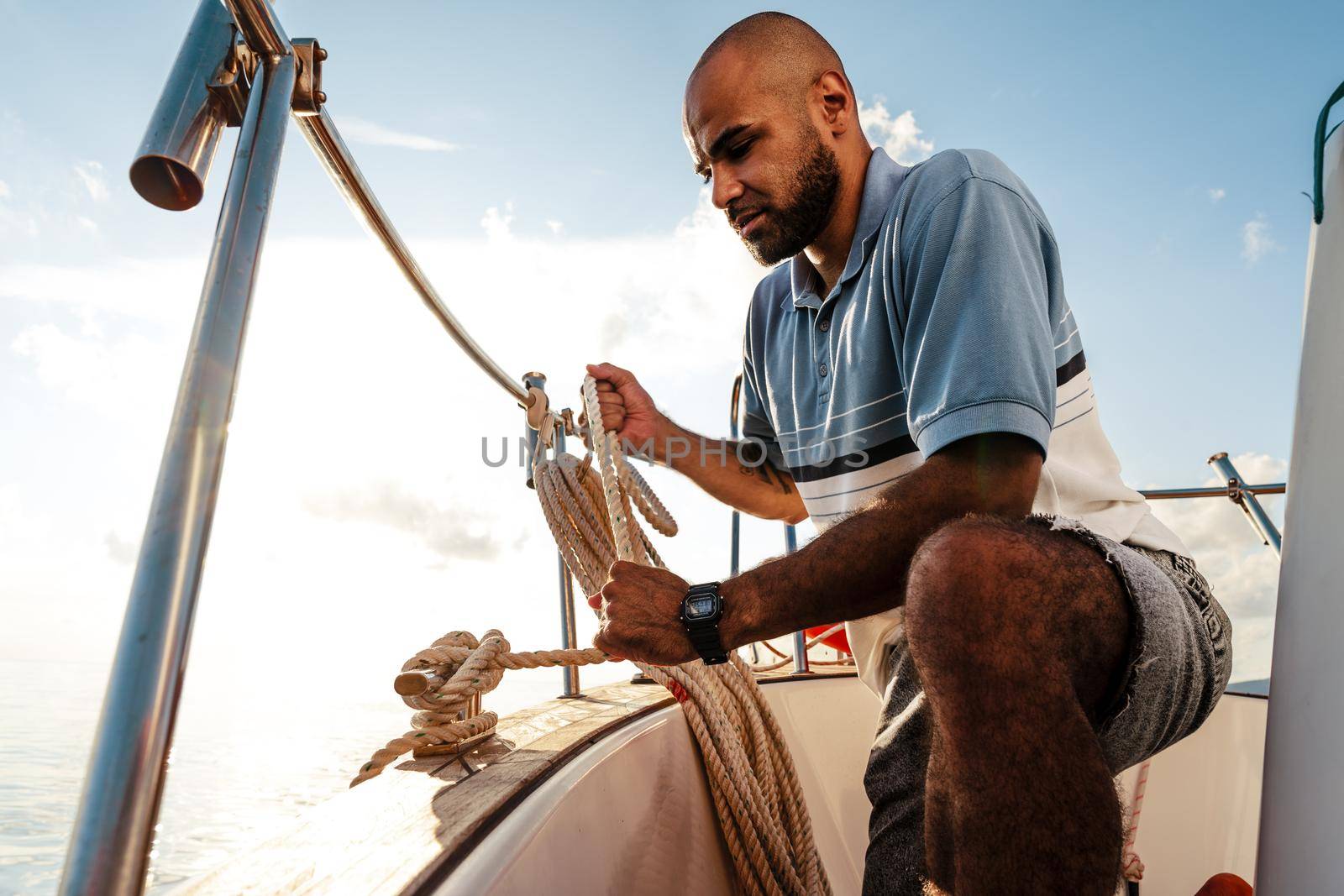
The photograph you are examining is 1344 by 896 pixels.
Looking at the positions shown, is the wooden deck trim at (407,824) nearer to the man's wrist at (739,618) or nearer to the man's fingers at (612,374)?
the man's wrist at (739,618)

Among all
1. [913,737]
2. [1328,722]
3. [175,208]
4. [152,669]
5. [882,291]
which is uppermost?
[882,291]

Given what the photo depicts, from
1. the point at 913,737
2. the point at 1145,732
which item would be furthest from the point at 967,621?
the point at 913,737

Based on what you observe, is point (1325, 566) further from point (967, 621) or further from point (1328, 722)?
point (967, 621)

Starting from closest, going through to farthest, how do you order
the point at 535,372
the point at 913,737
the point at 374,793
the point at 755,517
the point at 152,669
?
the point at 152,669
the point at 374,793
the point at 913,737
the point at 535,372
the point at 755,517

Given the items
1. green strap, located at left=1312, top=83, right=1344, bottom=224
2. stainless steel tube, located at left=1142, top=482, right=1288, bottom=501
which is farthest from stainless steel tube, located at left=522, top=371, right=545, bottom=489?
stainless steel tube, located at left=1142, top=482, right=1288, bottom=501

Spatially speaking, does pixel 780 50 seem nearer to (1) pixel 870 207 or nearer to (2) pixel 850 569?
(1) pixel 870 207

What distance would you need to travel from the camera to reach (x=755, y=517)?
6.34 feet

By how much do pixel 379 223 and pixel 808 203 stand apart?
749mm

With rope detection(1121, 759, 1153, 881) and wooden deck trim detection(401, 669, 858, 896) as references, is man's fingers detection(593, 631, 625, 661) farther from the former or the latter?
rope detection(1121, 759, 1153, 881)

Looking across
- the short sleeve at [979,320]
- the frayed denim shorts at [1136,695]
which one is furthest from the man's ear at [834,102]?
the frayed denim shorts at [1136,695]

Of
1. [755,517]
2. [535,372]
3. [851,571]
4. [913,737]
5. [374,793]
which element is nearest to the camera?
[374,793]

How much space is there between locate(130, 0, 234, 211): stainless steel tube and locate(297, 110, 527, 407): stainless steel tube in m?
0.04

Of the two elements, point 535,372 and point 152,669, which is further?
point 535,372

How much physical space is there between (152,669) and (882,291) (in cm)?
107
